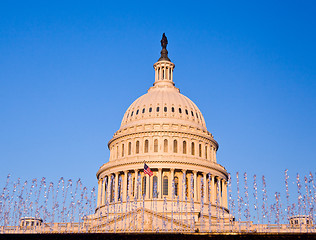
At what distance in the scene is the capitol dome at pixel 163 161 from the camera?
291ft

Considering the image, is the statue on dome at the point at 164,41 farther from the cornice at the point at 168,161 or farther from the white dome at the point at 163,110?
the cornice at the point at 168,161

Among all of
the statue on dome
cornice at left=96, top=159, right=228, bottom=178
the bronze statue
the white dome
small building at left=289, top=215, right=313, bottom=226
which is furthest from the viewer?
the statue on dome

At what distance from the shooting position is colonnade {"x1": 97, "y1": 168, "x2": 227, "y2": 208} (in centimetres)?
8831

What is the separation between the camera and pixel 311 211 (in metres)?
72.4

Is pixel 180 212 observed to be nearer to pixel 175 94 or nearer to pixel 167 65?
pixel 175 94

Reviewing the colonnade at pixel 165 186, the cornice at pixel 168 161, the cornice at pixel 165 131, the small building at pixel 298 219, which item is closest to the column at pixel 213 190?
the colonnade at pixel 165 186

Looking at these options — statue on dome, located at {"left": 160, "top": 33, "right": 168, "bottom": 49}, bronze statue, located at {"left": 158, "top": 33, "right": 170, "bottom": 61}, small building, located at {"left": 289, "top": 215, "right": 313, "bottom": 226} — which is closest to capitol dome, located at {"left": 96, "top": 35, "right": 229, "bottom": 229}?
bronze statue, located at {"left": 158, "top": 33, "right": 170, "bottom": 61}

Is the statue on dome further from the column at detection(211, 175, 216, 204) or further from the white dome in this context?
the column at detection(211, 175, 216, 204)

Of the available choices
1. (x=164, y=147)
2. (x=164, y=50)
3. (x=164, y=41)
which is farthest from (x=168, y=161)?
(x=164, y=41)

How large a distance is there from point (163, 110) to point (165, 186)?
17462 mm

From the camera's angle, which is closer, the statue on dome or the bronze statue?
the bronze statue

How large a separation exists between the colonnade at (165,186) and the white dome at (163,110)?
1159 cm
